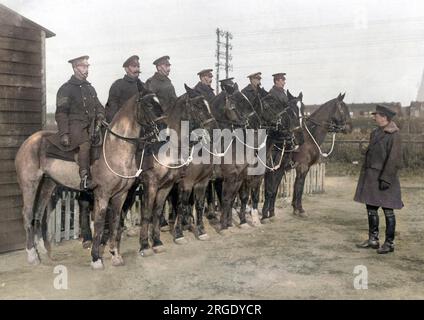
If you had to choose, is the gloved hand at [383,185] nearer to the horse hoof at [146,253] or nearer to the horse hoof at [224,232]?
the horse hoof at [224,232]

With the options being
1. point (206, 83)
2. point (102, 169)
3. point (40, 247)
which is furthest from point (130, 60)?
point (40, 247)

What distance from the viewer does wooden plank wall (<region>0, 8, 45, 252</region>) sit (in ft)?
23.0

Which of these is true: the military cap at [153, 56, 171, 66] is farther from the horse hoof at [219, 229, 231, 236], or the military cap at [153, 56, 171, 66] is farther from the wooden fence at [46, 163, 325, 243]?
the horse hoof at [219, 229, 231, 236]

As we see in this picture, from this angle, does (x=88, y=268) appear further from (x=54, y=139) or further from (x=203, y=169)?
(x=203, y=169)

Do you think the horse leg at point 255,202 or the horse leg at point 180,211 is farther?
the horse leg at point 255,202

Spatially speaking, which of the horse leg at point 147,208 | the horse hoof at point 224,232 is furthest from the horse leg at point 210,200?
the horse leg at point 147,208

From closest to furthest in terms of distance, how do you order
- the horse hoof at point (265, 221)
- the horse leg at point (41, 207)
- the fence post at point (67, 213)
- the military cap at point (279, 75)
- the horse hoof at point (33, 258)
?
1. the horse hoof at point (33, 258)
2. the horse leg at point (41, 207)
3. the fence post at point (67, 213)
4. the horse hoof at point (265, 221)
5. the military cap at point (279, 75)

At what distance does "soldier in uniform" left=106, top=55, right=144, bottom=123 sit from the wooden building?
1.39 metres

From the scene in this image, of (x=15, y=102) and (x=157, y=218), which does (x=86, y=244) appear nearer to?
(x=157, y=218)

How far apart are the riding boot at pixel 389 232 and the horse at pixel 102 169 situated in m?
4.16

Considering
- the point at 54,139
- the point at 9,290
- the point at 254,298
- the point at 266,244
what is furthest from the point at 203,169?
the point at 9,290

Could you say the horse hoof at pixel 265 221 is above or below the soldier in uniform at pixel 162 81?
below

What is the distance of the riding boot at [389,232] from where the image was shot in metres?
6.93

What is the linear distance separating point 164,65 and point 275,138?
10.6 ft
